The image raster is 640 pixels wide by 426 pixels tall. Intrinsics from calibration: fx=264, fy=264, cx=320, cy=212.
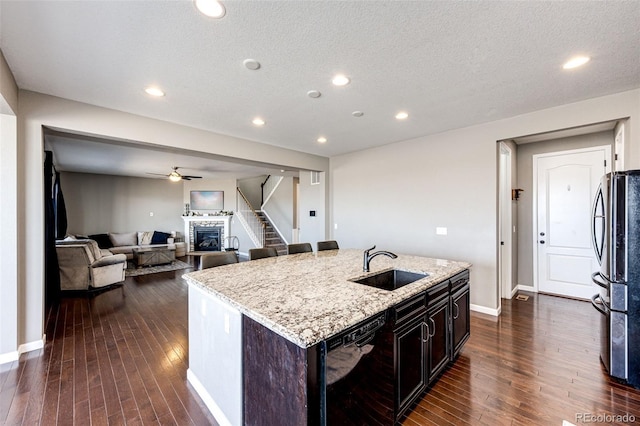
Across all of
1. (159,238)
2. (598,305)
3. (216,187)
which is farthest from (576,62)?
(159,238)

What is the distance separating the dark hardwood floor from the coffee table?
338 centimetres

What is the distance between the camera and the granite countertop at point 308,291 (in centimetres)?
130

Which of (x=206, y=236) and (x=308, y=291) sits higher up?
(x=308, y=291)

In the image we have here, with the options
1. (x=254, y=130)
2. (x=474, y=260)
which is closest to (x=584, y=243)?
(x=474, y=260)

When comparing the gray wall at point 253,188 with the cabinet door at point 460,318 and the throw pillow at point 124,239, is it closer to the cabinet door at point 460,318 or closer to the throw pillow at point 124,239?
the throw pillow at point 124,239

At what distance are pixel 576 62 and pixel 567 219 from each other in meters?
3.22

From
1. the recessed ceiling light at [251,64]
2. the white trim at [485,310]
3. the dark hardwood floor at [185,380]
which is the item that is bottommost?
the dark hardwood floor at [185,380]

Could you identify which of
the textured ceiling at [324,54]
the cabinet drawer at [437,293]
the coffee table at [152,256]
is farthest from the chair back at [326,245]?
the coffee table at [152,256]

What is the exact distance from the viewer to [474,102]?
3043mm

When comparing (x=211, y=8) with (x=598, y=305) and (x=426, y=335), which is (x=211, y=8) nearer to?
(x=426, y=335)

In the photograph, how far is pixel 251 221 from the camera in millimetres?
9023

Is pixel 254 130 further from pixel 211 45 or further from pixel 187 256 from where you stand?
pixel 187 256
